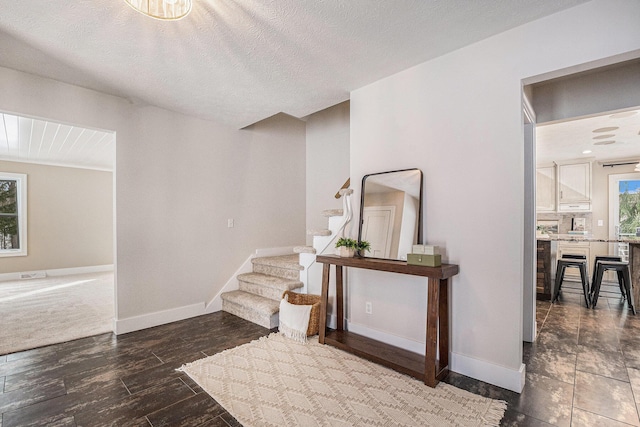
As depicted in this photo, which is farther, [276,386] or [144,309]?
[144,309]

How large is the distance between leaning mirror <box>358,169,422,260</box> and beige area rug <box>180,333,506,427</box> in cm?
97

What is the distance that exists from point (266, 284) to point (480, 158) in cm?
270

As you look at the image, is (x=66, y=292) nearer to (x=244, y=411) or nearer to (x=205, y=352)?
(x=205, y=352)

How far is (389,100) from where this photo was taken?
2.80m

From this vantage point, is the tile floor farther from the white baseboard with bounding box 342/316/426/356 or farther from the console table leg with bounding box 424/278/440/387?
the white baseboard with bounding box 342/316/426/356

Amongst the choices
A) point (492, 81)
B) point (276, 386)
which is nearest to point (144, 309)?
point (276, 386)

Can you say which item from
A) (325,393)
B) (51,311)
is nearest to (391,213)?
(325,393)

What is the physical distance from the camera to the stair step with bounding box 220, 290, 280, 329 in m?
3.34

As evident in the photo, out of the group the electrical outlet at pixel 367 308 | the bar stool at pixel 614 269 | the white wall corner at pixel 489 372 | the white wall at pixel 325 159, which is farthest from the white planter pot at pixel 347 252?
the bar stool at pixel 614 269

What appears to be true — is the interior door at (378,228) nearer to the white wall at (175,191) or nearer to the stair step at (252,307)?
the stair step at (252,307)

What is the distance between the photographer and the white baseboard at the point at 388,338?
2551mm

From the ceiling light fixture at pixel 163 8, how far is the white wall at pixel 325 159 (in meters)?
3.07

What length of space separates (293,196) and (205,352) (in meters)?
2.85

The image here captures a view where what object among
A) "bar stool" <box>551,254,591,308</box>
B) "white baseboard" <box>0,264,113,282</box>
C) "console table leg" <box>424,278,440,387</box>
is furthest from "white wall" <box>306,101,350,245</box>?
"white baseboard" <box>0,264,113,282</box>
